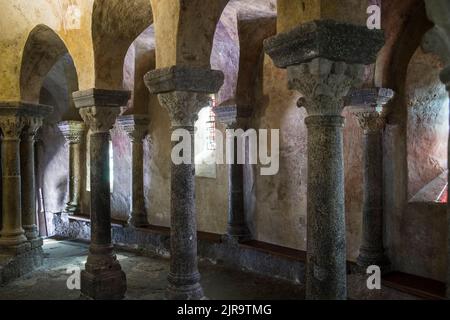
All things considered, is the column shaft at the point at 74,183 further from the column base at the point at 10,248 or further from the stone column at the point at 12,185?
the column base at the point at 10,248

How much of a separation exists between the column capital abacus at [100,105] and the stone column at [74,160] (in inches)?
208

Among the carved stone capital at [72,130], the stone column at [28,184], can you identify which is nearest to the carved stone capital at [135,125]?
the carved stone capital at [72,130]

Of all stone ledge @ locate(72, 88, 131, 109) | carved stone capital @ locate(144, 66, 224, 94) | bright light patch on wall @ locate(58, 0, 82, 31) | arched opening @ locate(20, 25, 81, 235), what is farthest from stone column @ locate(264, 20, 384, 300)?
arched opening @ locate(20, 25, 81, 235)

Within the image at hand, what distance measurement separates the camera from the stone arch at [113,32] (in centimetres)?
604

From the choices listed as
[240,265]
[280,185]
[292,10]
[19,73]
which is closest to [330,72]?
[292,10]

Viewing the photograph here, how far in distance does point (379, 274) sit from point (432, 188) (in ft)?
5.01

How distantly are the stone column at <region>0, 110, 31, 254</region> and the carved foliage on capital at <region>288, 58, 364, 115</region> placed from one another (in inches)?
234

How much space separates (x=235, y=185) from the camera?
8.26 m

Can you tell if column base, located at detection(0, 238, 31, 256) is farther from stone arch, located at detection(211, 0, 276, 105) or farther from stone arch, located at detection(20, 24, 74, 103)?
stone arch, located at detection(211, 0, 276, 105)

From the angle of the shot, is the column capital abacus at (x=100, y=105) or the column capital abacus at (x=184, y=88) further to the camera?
the column capital abacus at (x=100, y=105)

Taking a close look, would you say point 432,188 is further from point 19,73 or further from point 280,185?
point 19,73

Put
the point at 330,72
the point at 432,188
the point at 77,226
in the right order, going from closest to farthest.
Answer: the point at 330,72 → the point at 432,188 → the point at 77,226

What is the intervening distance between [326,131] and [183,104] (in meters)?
1.98
